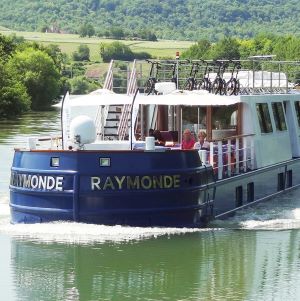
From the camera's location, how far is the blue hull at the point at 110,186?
20969mm

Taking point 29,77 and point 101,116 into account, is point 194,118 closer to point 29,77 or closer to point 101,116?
point 101,116

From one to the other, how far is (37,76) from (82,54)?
78.4 metres

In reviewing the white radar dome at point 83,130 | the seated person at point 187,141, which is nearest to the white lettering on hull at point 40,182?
the white radar dome at point 83,130

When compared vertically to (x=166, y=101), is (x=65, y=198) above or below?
below

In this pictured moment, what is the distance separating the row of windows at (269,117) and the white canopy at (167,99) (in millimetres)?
1865

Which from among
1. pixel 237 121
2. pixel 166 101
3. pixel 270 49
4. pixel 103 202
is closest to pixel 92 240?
pixel 103 202

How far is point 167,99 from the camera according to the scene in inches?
945

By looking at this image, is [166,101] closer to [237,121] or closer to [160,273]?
[237,121]

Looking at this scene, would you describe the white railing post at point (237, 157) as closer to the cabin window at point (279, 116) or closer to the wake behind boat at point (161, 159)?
the wake behind boat at point (161, 159)

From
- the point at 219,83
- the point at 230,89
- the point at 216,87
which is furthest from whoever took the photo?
the point at 230,89

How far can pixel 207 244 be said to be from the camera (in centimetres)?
2145

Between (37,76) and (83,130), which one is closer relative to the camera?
(83,130)

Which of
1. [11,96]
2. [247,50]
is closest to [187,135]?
[11,96]

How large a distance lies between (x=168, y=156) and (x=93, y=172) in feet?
4.37
